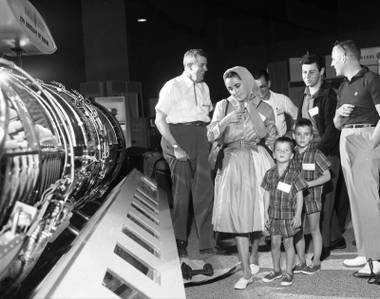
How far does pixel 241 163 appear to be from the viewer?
3338mm

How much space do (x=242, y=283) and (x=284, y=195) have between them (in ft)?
2.01

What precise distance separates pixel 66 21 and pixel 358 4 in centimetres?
565

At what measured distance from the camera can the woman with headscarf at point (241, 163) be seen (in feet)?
10.7

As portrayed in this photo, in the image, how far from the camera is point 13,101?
1296 millimetres

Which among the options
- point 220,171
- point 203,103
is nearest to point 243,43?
point 203,103

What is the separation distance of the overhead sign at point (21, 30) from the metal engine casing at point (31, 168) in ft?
0.61

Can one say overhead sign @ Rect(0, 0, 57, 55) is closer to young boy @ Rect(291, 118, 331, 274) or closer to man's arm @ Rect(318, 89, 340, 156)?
young boy @ Rect(291, 118, 331, 274)

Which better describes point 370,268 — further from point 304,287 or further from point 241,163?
point 241,163

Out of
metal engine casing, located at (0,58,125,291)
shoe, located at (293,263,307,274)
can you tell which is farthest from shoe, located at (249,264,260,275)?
metal engine casing, located at (0,58,125,291)

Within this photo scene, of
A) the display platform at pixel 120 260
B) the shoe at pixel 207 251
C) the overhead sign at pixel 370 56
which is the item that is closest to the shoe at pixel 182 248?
the shoe at pixel 207 251

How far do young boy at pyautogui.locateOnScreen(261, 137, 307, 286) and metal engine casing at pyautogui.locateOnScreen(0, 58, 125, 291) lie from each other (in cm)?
136

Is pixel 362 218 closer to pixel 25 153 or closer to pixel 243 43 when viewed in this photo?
pixel 25 153

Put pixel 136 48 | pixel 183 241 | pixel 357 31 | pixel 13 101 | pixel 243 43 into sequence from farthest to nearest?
1. pixel 243 43
2. pixel 136 48
3. pixel 357 31
4. pixel 183 241
5. pixel 13 101

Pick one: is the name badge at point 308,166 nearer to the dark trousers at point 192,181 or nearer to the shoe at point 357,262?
the shoe at point 357,262
